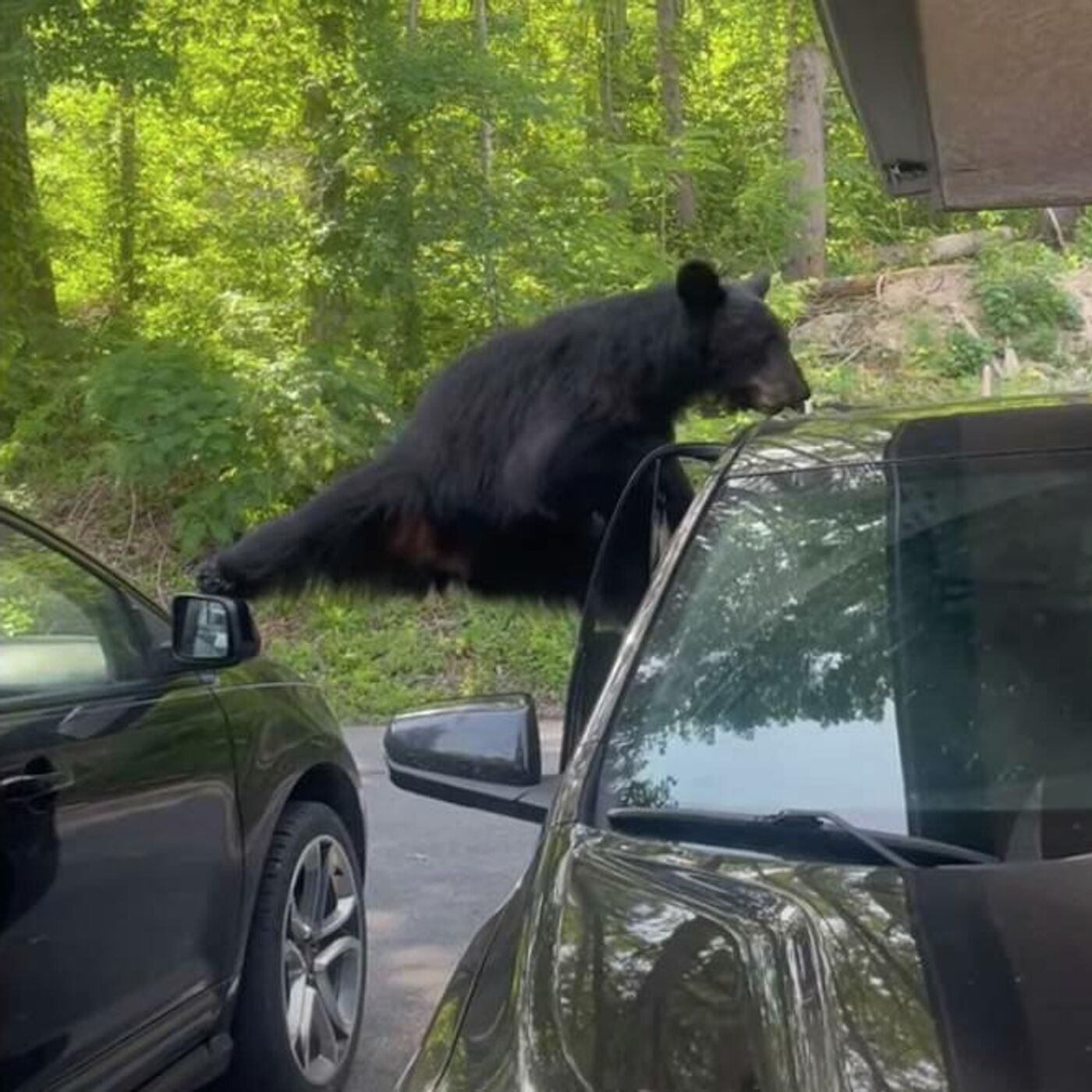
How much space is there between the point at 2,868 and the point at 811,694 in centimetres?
150

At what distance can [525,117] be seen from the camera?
45.4 feet

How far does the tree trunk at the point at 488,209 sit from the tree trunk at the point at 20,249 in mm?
3957

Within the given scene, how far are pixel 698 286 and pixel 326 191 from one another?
763 cm

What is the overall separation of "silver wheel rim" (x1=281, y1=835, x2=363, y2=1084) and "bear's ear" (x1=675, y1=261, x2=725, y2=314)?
286 cm

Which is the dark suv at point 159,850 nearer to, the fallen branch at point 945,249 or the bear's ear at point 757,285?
the bear's ear at point 757,285

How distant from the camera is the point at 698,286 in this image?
6.92 metres

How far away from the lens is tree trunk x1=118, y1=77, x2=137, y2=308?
Answer: 52.7 feet

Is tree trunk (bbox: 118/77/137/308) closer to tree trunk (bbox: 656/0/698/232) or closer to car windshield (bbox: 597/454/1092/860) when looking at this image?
tree trunk (bbox: 656/0/698/232)

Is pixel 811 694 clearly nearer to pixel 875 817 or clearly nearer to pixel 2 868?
pixel 875 817

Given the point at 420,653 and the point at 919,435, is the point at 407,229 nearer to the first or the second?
the point at 420,653

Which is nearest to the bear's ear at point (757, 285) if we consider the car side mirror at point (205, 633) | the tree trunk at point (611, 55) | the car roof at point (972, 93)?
the car roof at point (972, 93)

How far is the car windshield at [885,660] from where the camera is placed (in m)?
2.68

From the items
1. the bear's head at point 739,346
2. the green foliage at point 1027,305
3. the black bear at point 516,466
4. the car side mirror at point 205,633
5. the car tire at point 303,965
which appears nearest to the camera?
the car side mirror at point 205,633

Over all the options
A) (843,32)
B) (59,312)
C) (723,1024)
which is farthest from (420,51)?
(723,1024)
